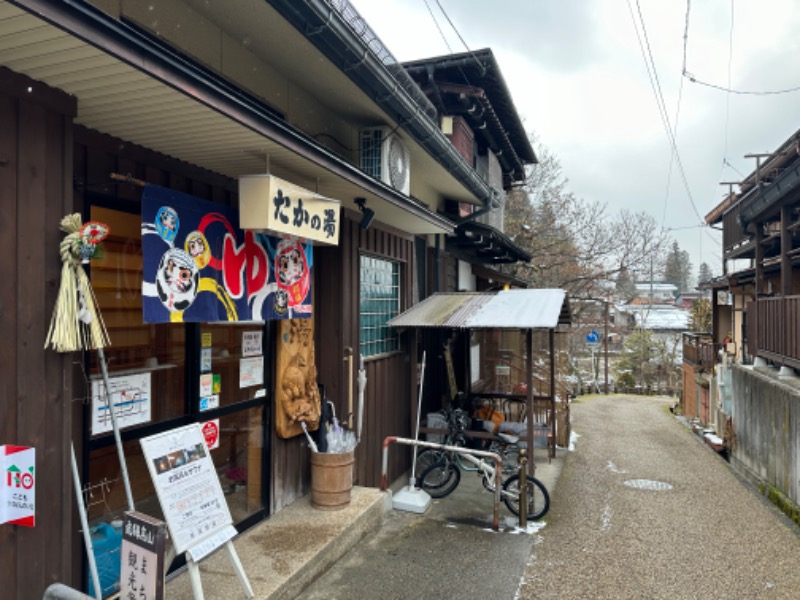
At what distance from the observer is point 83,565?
12.2ft

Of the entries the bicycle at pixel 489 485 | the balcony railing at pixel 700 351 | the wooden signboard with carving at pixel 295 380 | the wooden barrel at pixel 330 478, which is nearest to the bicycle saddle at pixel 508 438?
the bicycle at pixel 489 485

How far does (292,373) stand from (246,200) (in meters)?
2.31

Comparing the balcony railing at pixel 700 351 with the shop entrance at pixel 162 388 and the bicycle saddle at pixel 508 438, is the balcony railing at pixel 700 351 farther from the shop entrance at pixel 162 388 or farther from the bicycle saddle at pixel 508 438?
the shop entrance at pixel 162 388

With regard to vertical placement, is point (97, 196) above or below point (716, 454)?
above

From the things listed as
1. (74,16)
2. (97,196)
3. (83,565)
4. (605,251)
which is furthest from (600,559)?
(605,251)

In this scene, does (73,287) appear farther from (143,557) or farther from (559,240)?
(559,240)

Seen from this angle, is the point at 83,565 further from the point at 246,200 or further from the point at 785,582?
the point at 785,582

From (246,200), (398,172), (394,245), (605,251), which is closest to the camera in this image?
(246,200)

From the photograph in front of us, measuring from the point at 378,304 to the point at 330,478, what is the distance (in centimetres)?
306

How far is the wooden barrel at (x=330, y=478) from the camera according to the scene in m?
5.98

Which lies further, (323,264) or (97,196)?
(323,264)

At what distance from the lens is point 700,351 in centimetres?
2064

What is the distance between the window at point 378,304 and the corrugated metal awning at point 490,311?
8.9 inches

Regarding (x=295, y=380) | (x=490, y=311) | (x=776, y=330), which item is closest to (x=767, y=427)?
(x=776, y=330)
